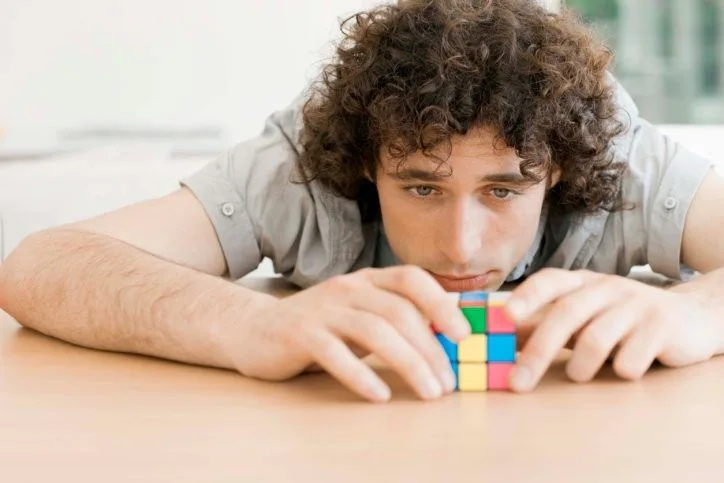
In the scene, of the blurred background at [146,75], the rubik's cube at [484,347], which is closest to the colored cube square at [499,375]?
the rubik's cube at [484,347]

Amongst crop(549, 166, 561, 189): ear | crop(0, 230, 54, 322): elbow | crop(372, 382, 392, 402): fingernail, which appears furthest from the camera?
crop(549, 166, 561, 189): ear

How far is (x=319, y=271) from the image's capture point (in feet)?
5.78

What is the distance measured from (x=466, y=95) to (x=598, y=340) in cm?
52

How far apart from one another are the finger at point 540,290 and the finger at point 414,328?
0.27ft

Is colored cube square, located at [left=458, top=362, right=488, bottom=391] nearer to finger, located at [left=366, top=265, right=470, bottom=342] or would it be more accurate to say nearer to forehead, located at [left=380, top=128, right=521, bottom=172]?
finger, located at [left=366, top=265, right=470, bottom=342]

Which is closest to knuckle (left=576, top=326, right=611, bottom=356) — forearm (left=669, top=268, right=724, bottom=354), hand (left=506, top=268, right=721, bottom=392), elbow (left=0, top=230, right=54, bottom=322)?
hand (left=506, top=268, right=721, bottom=392)

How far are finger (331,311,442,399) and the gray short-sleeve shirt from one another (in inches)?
30.5

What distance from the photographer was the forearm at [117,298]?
1152 mm

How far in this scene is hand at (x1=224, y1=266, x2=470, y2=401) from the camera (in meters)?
0.96

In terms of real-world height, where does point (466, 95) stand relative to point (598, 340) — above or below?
above

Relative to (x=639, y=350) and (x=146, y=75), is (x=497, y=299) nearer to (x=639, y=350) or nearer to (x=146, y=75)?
(x=639, y=350)

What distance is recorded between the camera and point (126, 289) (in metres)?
1.29

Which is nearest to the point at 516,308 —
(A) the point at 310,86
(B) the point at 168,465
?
(B) the point at 168,465

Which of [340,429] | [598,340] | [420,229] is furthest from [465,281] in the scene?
[340,429]
